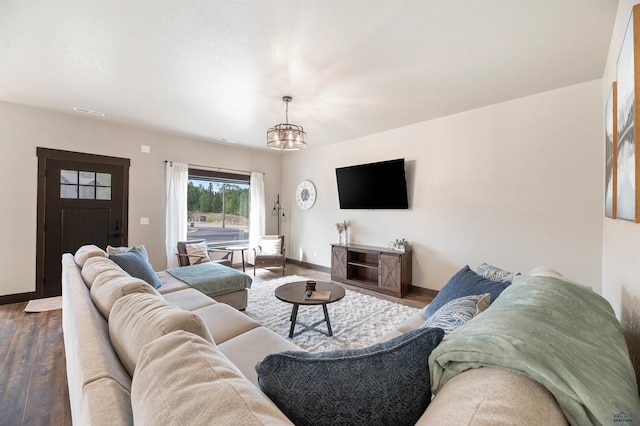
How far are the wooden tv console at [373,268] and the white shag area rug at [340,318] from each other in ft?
1.25

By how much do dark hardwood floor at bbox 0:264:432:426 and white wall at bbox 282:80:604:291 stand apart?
4252 millimetres

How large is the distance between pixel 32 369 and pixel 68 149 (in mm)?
3248

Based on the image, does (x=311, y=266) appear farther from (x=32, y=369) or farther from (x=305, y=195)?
(x=32, y=369)

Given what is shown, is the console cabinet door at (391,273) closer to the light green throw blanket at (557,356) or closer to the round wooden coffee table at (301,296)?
the round wooden coffee table at (301,296)

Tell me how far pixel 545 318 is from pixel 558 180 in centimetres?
314

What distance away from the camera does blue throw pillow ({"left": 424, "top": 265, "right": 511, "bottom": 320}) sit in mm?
1721

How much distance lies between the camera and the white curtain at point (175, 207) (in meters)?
4.94

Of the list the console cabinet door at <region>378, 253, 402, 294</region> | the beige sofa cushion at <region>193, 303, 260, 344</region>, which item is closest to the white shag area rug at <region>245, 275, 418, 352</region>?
the console cabinet door at <region>378, 253, 402, 294</region>

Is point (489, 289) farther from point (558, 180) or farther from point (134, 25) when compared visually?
point (134, 25)

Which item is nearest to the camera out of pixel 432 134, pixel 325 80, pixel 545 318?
pixel 545 318

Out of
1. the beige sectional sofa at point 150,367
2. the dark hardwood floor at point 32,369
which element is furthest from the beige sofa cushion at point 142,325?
the dark hardwood floor at point 32,369

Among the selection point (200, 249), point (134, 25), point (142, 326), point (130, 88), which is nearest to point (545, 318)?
point (142, 326)

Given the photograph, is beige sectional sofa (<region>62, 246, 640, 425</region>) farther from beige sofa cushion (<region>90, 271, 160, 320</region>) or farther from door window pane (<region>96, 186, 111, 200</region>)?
door window pane (<region>96, 186, 111, 200</region>)

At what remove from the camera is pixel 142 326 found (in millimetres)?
988
